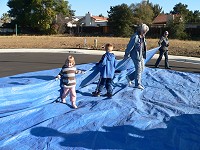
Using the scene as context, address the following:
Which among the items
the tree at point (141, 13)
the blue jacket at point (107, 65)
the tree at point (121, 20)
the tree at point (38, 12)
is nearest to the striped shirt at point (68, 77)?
the blue jacket at point (107, 65)

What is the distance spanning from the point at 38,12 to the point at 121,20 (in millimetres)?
Answer: 19536

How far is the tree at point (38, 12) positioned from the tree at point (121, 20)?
43.1 ft

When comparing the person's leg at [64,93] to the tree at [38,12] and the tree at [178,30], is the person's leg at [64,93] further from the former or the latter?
the tree at [38,12]

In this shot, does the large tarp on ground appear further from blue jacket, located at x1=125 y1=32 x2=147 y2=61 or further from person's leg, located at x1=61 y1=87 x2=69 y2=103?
blue jacket, located at x1=125 y1=32 x2=147 y2=61

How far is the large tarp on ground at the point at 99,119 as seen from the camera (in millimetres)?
4465

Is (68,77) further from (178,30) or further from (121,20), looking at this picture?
(121,20)

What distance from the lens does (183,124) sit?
520cm

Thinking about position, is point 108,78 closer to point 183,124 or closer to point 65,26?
point 183,124

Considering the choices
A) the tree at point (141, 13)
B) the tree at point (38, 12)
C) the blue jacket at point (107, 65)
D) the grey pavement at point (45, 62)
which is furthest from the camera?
the tree at point (38, 12)

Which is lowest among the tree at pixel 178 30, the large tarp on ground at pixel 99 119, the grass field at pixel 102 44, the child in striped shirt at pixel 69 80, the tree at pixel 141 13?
the large tarp on ground at pixel 99 119

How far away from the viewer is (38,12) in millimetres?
59375

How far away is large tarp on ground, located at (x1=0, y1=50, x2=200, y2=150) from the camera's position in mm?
4465

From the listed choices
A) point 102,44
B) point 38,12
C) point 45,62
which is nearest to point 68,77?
point 45,62

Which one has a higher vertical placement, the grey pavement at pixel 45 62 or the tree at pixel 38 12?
the tree at pixel 38 12
